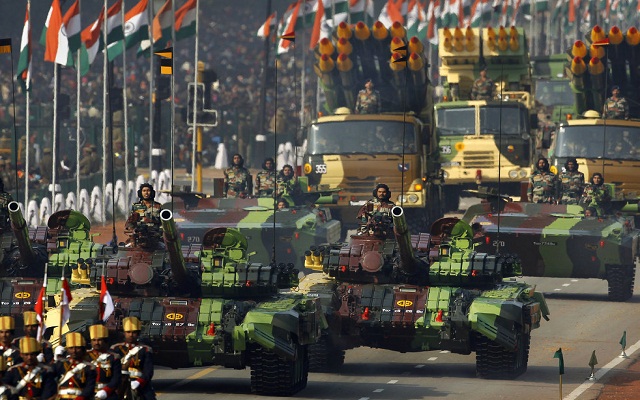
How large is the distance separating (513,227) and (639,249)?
2644 millimetres

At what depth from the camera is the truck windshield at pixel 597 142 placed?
44281 millimetres

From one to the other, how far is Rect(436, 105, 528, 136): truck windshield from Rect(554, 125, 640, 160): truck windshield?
2.88 metres

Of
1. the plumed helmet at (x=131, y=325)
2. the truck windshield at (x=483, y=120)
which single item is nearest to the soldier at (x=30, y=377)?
the plumed helmet at (x=131, y=325)

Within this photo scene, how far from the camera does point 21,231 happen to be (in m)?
27.2

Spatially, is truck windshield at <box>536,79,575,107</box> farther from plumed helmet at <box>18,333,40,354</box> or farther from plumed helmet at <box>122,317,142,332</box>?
plumed helmet at <box>18,333,40,354</box>

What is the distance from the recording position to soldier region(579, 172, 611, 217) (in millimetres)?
38000

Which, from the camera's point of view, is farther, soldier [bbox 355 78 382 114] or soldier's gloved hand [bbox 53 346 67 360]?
soldier [bbox 355 78 382 114]

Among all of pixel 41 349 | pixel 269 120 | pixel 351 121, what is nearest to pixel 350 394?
pixel 41 349

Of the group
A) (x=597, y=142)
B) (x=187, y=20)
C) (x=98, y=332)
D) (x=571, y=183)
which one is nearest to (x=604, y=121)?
(x=597, y=142)

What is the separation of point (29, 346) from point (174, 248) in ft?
19.9

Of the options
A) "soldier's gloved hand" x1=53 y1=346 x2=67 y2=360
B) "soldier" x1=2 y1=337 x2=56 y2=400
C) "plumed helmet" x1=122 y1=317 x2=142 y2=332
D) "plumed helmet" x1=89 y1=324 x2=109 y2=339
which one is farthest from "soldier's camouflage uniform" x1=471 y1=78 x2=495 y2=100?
"soldier" x1=2 y1=337 x2=56 y2=400

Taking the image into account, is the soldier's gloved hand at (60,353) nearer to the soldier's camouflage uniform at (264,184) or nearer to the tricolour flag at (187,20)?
the soldier's camouflage uniform at (264,184)

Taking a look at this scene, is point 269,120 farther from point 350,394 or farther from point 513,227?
point 350,394

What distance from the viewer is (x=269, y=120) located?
7338 centimetres
